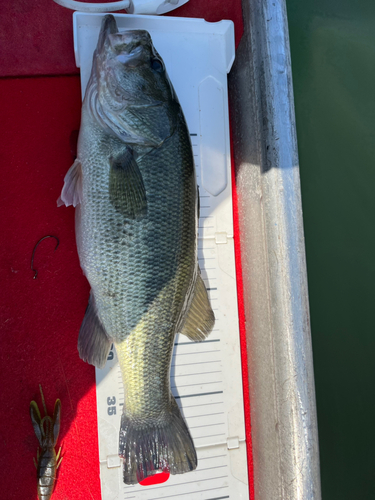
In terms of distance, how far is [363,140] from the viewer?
7.17ft

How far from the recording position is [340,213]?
6.98 ft

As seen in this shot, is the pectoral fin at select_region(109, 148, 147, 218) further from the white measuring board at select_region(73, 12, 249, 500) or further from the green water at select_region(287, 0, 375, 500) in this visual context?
the green water at select_region(287, 0, 375, 500)

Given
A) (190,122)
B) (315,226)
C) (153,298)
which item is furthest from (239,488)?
(190,122)

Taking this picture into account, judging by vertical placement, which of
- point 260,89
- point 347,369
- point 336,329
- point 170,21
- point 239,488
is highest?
point 170,21

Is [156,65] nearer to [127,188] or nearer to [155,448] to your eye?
[127,188]

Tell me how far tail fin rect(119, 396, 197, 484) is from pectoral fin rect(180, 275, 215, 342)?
35cm

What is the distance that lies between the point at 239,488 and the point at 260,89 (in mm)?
2012

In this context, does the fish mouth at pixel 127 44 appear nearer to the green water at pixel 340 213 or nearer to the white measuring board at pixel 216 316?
the white measuring board at pixel 216 316

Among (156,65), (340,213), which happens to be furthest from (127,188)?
(340,213)

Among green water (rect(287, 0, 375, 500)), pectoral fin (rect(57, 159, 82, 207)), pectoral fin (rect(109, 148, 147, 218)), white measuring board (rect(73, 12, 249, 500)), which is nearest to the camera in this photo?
pectoral fin (rect(109, 148, 147, 218))

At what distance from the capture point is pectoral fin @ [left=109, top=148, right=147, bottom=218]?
1249 millimetres

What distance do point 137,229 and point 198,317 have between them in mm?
455

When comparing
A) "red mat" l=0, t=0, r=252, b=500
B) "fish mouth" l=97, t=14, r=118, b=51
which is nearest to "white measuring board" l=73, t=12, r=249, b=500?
"red mat" l=0, t=0, r=252, b=500

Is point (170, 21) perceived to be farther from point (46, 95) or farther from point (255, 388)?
point (255, 388)
